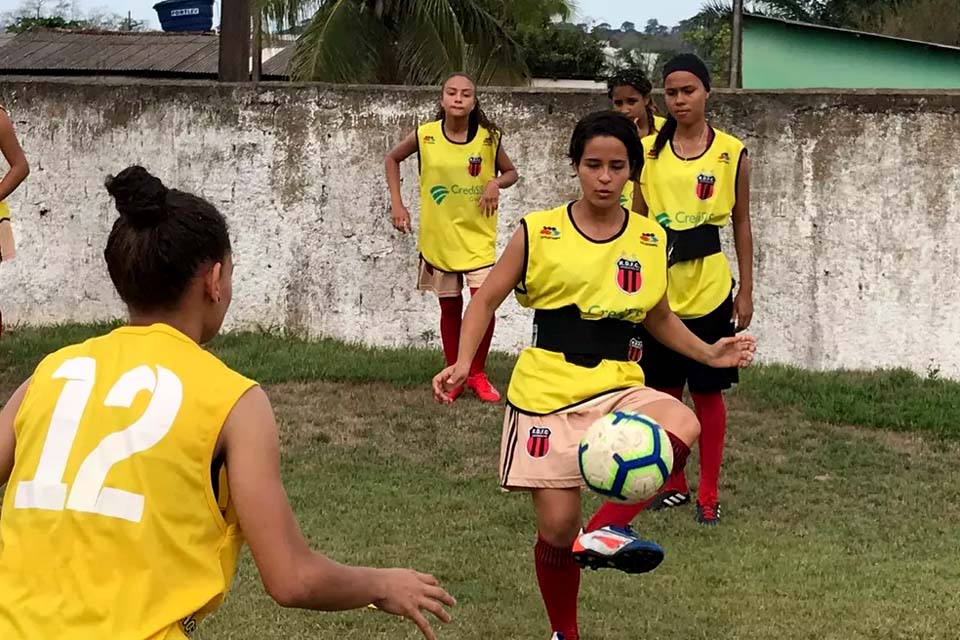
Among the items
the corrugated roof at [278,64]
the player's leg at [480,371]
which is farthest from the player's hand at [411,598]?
the corrugated roof at [278,64]

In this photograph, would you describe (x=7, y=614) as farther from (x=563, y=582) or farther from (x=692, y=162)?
(x=692, y=162)

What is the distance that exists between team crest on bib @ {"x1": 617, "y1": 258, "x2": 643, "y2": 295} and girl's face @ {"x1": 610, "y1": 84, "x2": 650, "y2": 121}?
9.08ft

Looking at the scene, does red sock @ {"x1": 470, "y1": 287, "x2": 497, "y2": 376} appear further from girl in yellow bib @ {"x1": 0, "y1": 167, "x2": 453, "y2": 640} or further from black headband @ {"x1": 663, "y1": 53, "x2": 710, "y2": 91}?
girl in yellow bib @ {"x1": 0, "y1": 167, "x2": 453, "y2": 640}

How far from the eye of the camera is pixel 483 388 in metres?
8.82

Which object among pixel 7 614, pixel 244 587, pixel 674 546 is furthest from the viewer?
pixel 674 546

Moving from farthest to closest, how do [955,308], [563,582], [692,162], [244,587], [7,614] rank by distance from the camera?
[955,308] < [692,162] < [244,587] < [563,582] < [7,614]

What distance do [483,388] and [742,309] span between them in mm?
2379

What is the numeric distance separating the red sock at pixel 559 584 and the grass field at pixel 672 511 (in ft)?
0.81

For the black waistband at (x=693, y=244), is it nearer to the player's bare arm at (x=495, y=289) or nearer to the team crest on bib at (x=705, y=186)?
the team crest on bib at (x=705, y=186)

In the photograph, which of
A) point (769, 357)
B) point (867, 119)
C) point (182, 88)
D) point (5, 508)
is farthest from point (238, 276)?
point (5, 508)

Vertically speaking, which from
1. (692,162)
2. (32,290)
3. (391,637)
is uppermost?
(692,162)

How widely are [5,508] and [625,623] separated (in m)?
2.96

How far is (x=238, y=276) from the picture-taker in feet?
34.5

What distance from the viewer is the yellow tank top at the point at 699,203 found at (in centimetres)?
660
